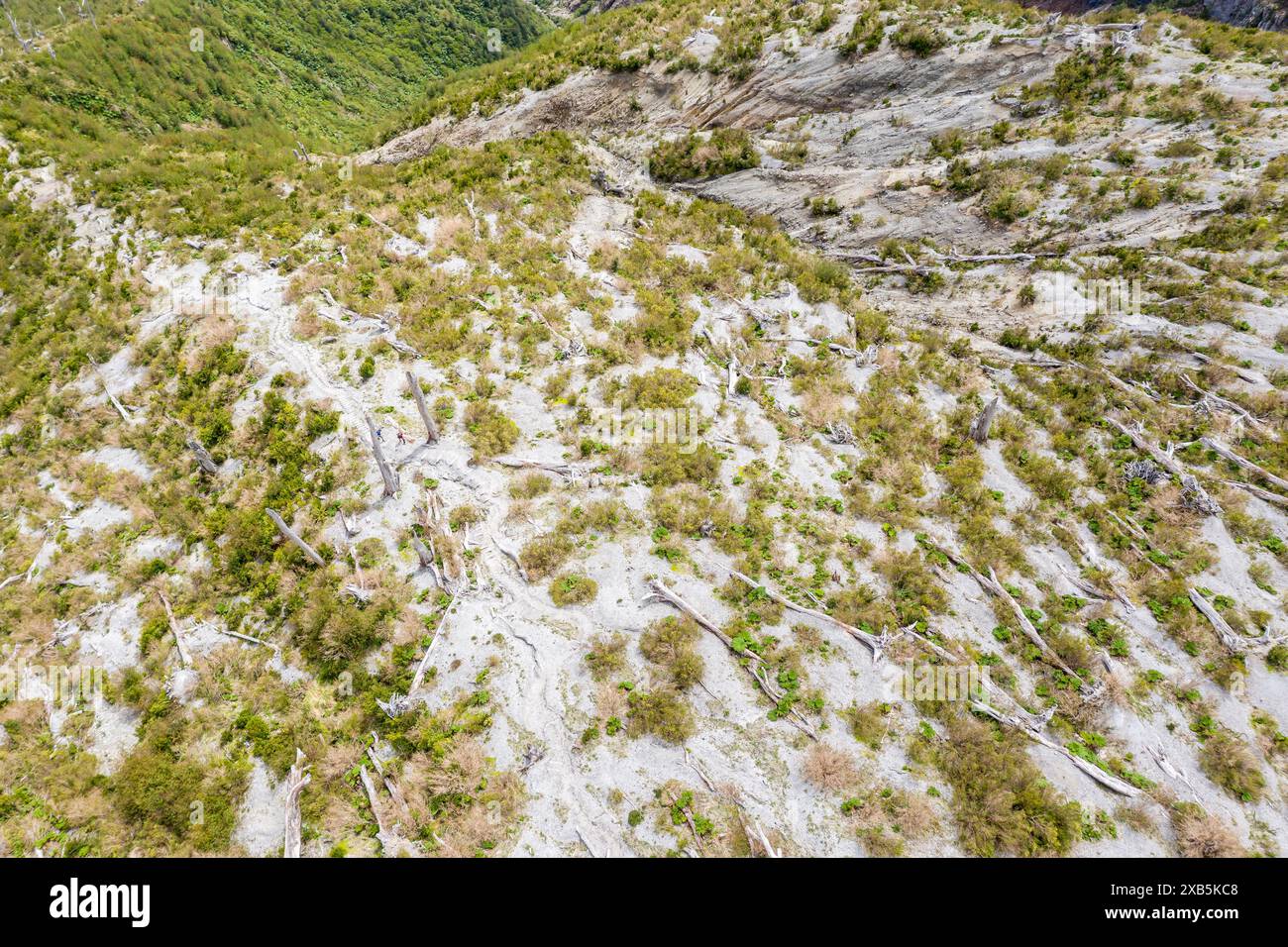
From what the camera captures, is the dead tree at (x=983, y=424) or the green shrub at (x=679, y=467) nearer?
the green shrub at (x=679, y=467)

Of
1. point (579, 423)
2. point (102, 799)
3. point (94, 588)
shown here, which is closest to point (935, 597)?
point (579, 423)

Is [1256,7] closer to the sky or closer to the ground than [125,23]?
closer to the ground

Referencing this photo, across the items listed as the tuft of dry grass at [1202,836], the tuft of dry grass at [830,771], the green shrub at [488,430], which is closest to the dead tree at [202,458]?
the green shrub at [488,430]

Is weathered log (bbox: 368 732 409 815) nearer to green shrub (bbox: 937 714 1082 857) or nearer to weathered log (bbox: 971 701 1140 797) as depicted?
green shrub (bbox: 937 714 1082 857)

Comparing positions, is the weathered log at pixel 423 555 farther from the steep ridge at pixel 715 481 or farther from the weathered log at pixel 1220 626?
the weathered log at pixel 1220 626

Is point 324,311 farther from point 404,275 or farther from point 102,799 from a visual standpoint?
point 102,799

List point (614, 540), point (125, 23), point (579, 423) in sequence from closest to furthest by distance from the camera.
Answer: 1. point (614, 540)
2. point (579, 423)
3. point (125, 23)

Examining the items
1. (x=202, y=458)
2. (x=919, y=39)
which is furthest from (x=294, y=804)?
(x=919, y=39)
